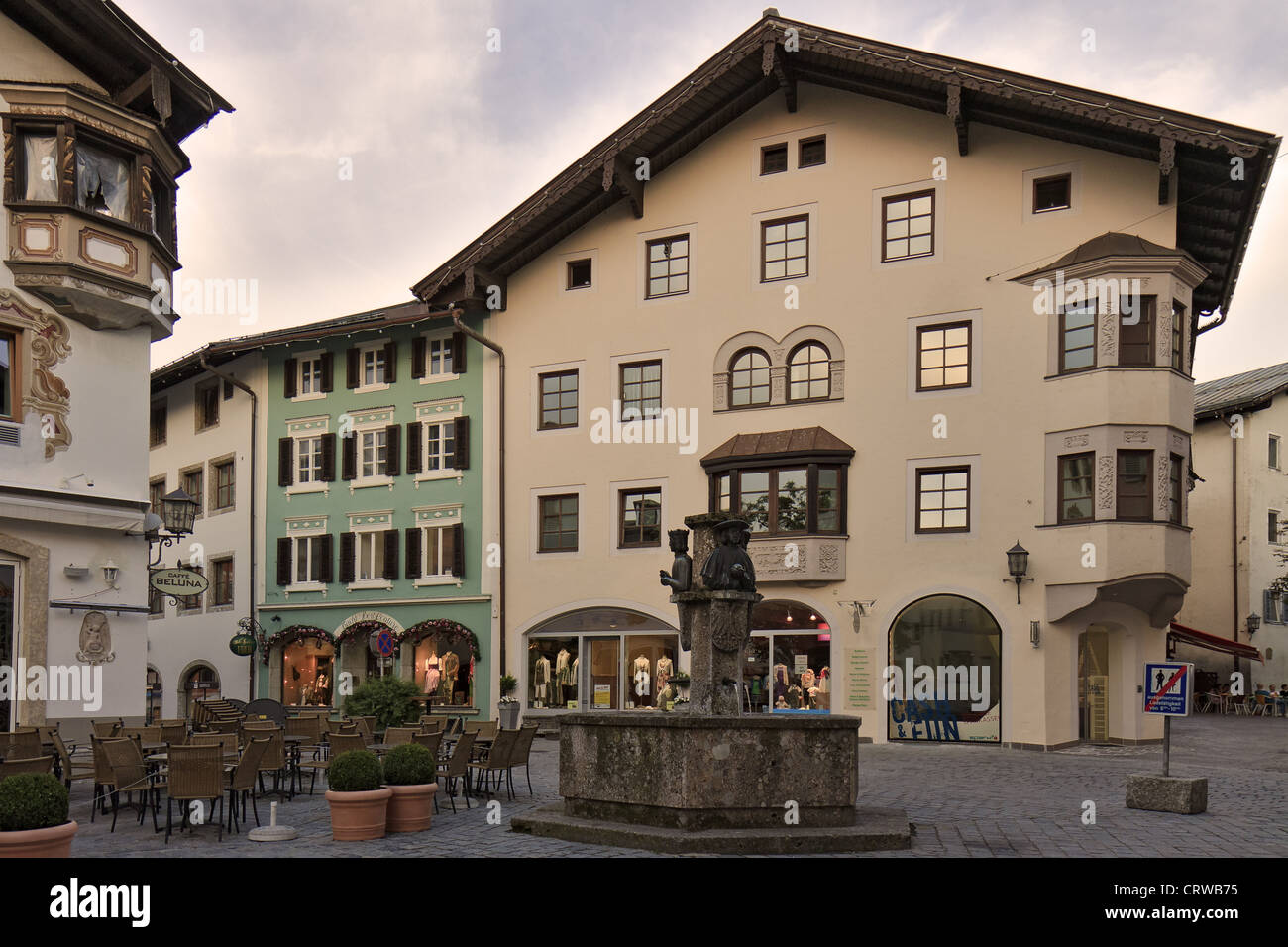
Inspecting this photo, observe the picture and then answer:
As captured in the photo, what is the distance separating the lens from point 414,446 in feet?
102

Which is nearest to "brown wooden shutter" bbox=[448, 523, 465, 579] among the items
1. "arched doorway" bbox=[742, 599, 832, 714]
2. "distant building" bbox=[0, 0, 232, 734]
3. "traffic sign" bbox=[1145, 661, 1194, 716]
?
"arched doorway" bbox=[742, 599, 832, 714]

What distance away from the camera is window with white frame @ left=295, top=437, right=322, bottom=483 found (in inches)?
1303

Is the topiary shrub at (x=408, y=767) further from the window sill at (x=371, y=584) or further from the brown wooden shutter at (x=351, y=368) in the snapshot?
the brown wooden shutter at (x=351, y=368)

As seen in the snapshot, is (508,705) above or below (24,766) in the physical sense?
below

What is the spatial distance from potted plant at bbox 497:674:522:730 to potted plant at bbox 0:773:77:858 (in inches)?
731

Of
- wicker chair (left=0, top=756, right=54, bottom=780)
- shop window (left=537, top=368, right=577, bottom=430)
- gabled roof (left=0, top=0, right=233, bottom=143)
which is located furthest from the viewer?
shop window (left=537, top=368, right=577, bottom=430)

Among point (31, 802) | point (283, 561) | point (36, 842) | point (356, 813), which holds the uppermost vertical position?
point (283, 561)

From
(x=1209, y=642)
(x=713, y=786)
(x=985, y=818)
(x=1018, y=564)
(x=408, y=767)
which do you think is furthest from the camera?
(x=1209, y=642)

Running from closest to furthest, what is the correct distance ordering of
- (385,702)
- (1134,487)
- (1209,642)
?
(1134,487) < (385,702) < (1209,642)

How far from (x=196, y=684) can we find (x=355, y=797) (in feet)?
86.1

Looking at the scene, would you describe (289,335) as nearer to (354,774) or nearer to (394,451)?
(394,451)

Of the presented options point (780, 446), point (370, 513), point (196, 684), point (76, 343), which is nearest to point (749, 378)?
point (780, 446)

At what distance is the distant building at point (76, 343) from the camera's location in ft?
60.0

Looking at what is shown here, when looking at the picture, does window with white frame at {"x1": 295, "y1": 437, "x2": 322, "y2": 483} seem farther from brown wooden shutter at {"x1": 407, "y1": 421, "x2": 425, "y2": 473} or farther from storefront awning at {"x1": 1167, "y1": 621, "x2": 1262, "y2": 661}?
storefront awning at {"x1": 1167, "y1": 621, "x2": 1262, "y2": 661}
